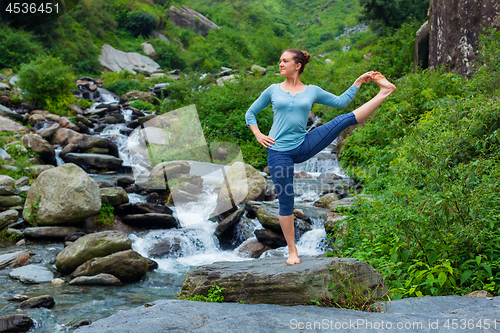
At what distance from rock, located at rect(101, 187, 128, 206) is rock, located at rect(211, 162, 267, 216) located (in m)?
2.61

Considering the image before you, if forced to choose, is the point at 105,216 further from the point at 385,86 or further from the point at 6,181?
the point at 385,86

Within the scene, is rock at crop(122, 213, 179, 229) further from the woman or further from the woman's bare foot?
the woman's bare foot

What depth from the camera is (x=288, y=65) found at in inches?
147

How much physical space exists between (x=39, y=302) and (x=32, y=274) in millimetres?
1406

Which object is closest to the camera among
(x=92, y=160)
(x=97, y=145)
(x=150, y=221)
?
(x=150, y=221)

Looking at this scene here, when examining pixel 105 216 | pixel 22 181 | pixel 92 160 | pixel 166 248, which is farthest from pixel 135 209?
pixel 92 160

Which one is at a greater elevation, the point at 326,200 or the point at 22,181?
the point at 22,181

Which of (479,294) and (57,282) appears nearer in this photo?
(479,294)

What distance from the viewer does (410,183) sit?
17.2 ft

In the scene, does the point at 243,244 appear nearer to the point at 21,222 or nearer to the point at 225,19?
the point at 21,222

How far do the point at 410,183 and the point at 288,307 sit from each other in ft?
9.53

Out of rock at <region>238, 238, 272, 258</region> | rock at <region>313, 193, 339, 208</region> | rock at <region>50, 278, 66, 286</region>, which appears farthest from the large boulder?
rock at <region>313, 193, 339, 208</region>

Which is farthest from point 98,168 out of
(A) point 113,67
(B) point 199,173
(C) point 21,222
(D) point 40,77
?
(A) point 113,67

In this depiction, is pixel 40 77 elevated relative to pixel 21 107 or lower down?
elevated
